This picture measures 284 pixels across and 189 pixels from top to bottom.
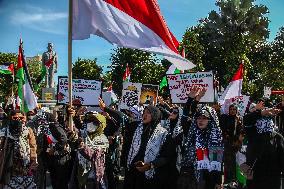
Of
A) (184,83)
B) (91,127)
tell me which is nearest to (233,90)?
(184,83)

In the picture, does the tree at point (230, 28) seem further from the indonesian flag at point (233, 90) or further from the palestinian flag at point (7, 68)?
the indonesian flag at point (233, 90)

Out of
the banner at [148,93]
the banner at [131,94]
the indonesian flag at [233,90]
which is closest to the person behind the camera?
the indonesian flag at [233,90]

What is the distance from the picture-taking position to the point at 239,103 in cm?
1045

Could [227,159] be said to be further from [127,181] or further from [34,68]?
[34,68]

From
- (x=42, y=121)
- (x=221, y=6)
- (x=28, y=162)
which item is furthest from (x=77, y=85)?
(x=221, y=6)

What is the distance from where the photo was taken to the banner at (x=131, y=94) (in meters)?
10.2

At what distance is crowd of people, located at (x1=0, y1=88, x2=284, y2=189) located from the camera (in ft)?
19.0

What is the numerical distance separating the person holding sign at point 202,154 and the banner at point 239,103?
3642 mm

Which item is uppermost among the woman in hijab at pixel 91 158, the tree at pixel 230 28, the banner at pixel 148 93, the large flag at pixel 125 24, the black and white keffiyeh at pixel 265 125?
the tree at pixel 230 28

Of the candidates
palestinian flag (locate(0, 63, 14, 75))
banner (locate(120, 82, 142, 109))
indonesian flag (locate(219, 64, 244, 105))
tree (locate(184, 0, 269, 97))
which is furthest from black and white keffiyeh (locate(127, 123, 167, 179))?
tree (locate(184, 0, 269, 97))

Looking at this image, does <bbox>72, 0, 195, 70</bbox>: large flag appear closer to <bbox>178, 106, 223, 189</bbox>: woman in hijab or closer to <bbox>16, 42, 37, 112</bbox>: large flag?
<bbox>178, 106, 223, 189</bbox>: woman in hijab

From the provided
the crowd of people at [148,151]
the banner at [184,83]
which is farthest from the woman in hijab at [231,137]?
the banner at [184,83]

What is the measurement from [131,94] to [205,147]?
462 cm

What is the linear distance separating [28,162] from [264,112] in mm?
3109
